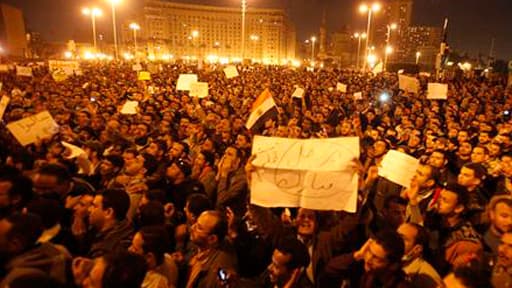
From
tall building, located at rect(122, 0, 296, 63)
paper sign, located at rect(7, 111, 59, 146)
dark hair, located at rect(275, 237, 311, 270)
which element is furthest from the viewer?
tall building, located at rect(122, 0, 296, 63)

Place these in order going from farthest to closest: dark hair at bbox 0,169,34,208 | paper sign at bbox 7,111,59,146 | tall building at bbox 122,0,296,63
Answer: tall building at bbox 122,0,296,63
paper sign at bbox 7,111,59,146
dark hair at bbox 0,169,34,208

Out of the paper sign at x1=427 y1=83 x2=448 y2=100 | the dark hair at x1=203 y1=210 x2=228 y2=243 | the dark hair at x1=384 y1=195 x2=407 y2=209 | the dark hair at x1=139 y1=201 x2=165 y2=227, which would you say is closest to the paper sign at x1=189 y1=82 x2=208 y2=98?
the paper sign at x1=427 y1=83 x2=448 y2=100

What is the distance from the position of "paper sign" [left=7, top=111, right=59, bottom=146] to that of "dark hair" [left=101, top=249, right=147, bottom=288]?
15.4ft

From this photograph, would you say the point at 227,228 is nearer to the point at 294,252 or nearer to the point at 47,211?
the point at 294,252

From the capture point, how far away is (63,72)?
1762cm

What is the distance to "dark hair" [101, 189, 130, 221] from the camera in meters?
3.68

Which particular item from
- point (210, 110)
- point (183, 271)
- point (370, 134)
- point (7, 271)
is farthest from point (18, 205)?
point (210, 110)

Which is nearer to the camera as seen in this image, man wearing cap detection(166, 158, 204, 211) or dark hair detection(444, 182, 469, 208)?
dark hair detection(444, 182, 469, 208)

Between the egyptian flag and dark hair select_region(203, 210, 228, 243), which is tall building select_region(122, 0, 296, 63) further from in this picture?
dark hair select_region(203, 210, 228, 243)

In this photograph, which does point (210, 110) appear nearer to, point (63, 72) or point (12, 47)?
point (63, 72)

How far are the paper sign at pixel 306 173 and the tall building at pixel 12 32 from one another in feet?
285

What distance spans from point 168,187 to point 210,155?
3.23 feet

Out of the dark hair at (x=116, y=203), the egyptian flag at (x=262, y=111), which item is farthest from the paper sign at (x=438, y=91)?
the dark hair at (x=116, y=203)

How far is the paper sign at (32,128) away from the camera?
6.21m
